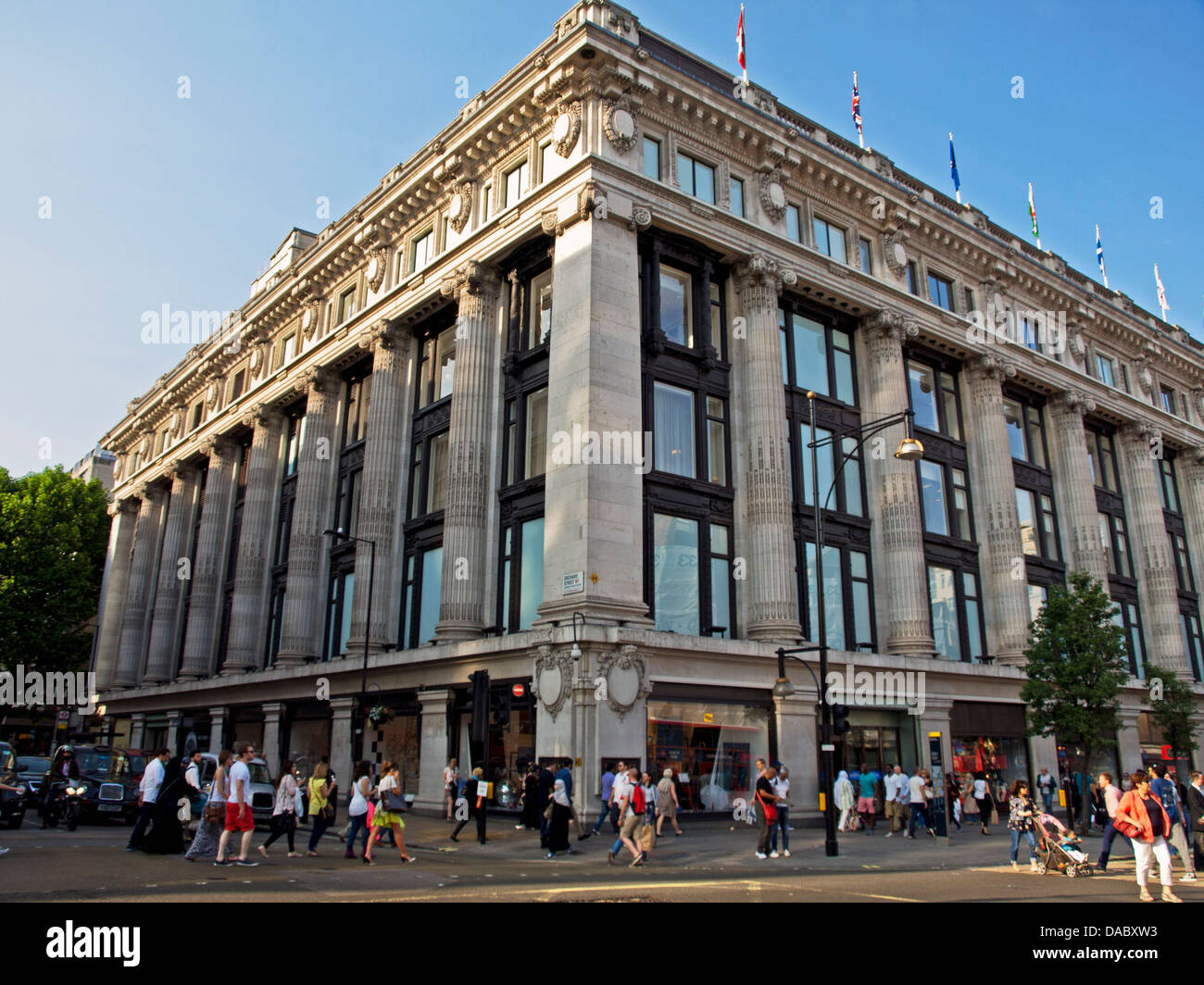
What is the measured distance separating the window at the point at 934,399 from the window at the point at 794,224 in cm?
813

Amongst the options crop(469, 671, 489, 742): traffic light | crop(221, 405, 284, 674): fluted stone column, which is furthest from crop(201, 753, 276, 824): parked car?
crop(221, 405, 284, 674): fluted stone column

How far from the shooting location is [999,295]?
141ft

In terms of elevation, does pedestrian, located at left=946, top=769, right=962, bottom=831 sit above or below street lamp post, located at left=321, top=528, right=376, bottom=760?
below

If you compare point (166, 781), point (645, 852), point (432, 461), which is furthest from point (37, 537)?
point (645, 852)

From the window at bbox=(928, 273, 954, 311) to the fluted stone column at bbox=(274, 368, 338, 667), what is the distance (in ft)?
95.7

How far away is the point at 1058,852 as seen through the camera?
58.4 feet

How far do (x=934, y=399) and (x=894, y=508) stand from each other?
7.93 m

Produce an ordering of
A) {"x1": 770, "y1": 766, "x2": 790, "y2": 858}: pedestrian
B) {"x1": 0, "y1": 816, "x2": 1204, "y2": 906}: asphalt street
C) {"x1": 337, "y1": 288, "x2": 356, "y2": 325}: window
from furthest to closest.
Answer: {"x1": 337, "y1": 288, "x2": 356, "y2": 325}: window < {"x1": 770, "y1": 766, "x2": 790, "y2": 858}: pedestrian < {"x1": 0, "y1": 816, "x2": 1204, "y2": 906}: asphalt street

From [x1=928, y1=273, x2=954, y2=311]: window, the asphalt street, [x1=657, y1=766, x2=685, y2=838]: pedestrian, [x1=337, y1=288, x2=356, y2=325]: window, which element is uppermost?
[x1=337, y1=288, x2=356, y2=325]: window

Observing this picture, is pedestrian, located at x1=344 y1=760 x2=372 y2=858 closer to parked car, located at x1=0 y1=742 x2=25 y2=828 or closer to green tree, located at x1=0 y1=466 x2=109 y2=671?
parked car, located at x1=0 y1=742 x2=25 y2=828

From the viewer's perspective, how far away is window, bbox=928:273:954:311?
40312 mm

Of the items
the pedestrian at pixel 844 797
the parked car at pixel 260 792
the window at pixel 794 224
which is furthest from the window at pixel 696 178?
the parked car at pixel 260 792

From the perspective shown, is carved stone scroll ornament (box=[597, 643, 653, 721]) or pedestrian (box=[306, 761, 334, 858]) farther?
carved stone scroll ornament (box=[597, 643, 653, 721])
